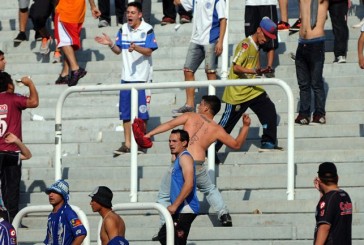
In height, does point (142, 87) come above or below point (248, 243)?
above

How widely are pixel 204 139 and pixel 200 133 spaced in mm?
76

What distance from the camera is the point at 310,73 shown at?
17.0m

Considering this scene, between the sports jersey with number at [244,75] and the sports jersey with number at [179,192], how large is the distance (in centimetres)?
223

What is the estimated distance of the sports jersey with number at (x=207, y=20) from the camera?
17.7 m

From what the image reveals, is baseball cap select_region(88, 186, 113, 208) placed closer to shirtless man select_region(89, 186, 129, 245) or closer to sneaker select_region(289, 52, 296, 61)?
shirtless man select_region(89, 186, 129, 245)

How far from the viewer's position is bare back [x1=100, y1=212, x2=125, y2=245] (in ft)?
43.9

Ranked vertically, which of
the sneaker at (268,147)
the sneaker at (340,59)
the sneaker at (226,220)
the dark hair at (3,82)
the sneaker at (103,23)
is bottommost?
the sneaker at (226,220)

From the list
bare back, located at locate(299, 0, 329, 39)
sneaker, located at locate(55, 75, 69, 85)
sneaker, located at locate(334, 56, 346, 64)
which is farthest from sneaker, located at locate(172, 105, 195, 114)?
sneaker, located at locate(55, 75, 69, 85)

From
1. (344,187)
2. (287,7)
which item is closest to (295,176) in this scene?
(344,187)

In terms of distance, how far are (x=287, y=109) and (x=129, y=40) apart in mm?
2083

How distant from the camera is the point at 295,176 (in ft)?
51.8

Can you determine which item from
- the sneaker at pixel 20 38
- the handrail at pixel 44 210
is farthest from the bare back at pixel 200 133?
the sneaker at pixel 20 38

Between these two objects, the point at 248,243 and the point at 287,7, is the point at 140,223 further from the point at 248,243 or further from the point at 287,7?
the point at 287,7

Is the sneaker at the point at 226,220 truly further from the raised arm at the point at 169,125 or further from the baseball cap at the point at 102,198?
the baseball cap at the point at 102,198
